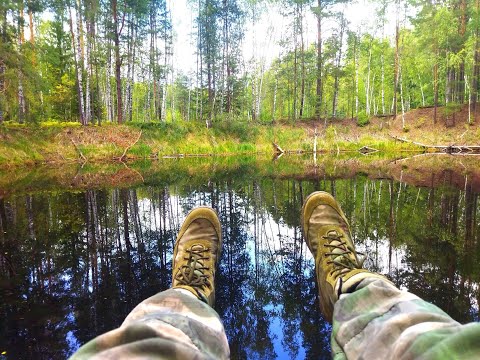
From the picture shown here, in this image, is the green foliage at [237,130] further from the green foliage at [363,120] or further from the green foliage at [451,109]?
the green foliage at [451,109]

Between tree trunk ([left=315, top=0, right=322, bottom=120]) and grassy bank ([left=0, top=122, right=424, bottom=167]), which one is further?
tree trunk ([left=315, top=0, right=322, bottom=120])

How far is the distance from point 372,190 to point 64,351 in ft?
20.5

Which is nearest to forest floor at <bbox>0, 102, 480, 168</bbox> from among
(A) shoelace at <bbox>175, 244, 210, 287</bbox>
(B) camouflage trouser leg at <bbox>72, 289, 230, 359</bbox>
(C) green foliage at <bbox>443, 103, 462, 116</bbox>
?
(C) green foliage at <bbox>443, 103, 462, 116</bbox>

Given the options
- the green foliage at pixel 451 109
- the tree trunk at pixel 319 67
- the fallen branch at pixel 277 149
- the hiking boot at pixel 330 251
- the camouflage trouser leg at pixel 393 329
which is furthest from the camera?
the tree trunk at pixel 319 67

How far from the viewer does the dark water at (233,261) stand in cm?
203

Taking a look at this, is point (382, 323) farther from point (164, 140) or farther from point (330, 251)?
point (164, 140)

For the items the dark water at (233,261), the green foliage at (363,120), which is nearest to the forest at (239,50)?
the green foliage at (363,120)

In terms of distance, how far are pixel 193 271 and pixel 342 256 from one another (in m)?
1.00

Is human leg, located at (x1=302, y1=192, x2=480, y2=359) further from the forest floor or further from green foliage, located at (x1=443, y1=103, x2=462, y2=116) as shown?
green foliage, located at (x1=443, y1=103, x2=462, y2=116)

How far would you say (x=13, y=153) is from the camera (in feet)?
46.3

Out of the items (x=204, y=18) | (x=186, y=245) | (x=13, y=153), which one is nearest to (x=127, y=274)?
(x=186, y=245)

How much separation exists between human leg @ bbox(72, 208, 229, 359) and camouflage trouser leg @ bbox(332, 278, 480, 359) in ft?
1.67

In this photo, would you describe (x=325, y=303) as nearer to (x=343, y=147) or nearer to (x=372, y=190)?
(x=372, y=190)

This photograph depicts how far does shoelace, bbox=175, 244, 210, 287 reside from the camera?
1.85 metres
